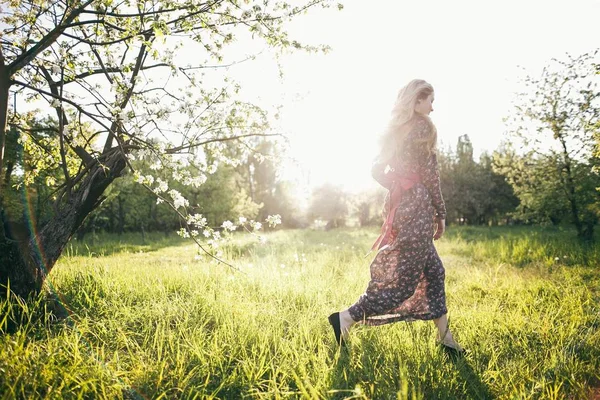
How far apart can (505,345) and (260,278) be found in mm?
2982

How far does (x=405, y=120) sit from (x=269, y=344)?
218 cm

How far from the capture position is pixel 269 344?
2.71m

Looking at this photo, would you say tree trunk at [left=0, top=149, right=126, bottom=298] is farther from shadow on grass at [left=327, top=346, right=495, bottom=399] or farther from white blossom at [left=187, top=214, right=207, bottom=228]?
shadow on grass at [left=327, top=346, right=495, bottom=399]

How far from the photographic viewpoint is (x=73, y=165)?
4906 mm

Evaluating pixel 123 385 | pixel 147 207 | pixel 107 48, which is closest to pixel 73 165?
pixel 107 48

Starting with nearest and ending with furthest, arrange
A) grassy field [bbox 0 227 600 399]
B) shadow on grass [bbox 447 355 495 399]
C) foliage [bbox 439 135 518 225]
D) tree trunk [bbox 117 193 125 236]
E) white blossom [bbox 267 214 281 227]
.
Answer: grassy field [bbox 0 227 600 399]
shadow on grass [bbox 447 355 495 399]
white blossom [bbox 267 214 281 227]
tree trunk [bbox 117 193 125 236]
foliage [bbox 439 135 518 225]

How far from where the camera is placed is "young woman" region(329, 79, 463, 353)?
2.80m

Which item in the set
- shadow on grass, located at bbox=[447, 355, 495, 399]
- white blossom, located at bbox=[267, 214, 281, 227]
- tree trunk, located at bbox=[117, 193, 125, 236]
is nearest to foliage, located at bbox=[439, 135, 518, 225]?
tree trunk, located at bbox=[117, 193, 125, 236]

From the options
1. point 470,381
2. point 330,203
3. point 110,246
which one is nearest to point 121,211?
point 110,246

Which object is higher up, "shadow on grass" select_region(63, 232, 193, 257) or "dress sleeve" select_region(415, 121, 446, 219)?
"dress sleeve" select_region(415, 121, 446, 219)

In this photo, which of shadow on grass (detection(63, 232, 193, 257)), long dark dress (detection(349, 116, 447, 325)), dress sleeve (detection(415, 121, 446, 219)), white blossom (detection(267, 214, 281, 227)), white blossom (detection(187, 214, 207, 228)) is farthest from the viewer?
shadow on grass (detection(63, 232, 193, 257))

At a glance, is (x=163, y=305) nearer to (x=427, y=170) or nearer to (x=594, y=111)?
(x=427, y=170)

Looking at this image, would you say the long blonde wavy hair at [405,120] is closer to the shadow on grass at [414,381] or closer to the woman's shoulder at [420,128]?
the woman's shoulder at [420,128]

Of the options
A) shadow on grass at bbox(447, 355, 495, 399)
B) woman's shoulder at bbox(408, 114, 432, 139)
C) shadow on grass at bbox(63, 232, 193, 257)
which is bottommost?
shadow on grass at bbox(447, 355, 495, 399)
